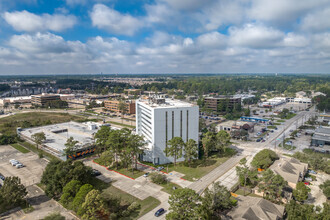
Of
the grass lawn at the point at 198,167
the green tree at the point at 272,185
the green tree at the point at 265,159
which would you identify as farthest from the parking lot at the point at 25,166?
the green tree at the point at 265,159

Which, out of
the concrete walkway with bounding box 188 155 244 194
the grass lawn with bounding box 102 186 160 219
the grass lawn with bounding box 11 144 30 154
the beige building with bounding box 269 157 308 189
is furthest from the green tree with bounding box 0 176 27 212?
the beige building with bounding box 269 157 308 189

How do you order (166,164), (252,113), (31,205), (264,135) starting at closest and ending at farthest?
1. (31,205)
2. (166,164)
3. (264,135)
4. (252,113)

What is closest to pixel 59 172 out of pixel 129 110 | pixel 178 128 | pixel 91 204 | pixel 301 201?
pixel 91 204

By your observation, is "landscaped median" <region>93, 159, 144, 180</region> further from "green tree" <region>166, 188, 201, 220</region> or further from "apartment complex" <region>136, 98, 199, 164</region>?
"green tree" <region>166, 188, 201, 220</region>

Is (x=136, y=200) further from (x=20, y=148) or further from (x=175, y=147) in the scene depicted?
(x=20, y=148)

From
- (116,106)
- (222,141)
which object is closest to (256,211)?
(222,141)

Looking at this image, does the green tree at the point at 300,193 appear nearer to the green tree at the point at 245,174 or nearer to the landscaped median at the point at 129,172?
the green tree at the point at 245,174

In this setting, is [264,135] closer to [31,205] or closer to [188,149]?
[188,149]
